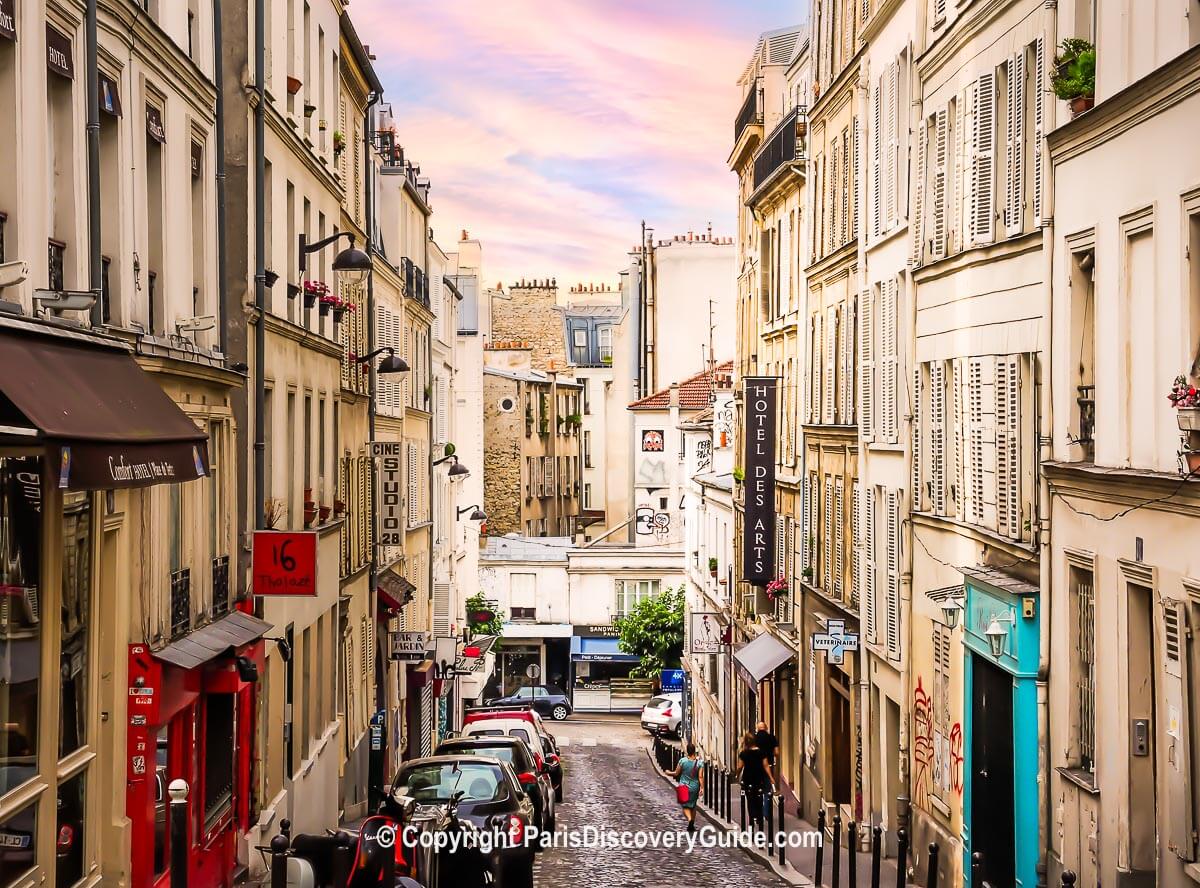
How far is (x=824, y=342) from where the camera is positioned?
1094 inches

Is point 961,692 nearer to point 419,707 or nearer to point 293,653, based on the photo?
point 293,653

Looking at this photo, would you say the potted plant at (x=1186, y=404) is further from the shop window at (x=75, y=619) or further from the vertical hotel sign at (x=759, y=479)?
the vertical hotel sign at (x=759, y=479)

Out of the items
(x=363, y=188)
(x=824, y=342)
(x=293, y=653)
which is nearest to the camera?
(x=293, y=653)

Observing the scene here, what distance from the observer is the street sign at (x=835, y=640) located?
2298cm

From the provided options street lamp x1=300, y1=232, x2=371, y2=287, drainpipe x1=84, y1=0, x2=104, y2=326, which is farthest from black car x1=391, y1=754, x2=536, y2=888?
drainpipe x1=84, y1=0, x2=104, y2=326

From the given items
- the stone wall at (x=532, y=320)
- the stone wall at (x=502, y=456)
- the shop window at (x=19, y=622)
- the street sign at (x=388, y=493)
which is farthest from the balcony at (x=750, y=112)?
the stone wall at (x=532, y=320)

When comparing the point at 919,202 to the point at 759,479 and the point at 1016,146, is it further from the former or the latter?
the point at 759,479

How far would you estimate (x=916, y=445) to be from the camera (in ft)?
65.4

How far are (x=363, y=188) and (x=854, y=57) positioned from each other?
33.3ft

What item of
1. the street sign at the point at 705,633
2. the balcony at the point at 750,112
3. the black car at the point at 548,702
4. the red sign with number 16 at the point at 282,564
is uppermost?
the balcony at the point at 750,112

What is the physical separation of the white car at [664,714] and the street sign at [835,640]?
1107 inches

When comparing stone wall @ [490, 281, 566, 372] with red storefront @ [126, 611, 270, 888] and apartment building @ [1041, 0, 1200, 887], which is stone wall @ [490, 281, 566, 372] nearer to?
red storefront @ [126, 611, 270, 888]

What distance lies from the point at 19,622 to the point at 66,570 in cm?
126

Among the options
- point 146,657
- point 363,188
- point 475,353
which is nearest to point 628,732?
point 475,353
